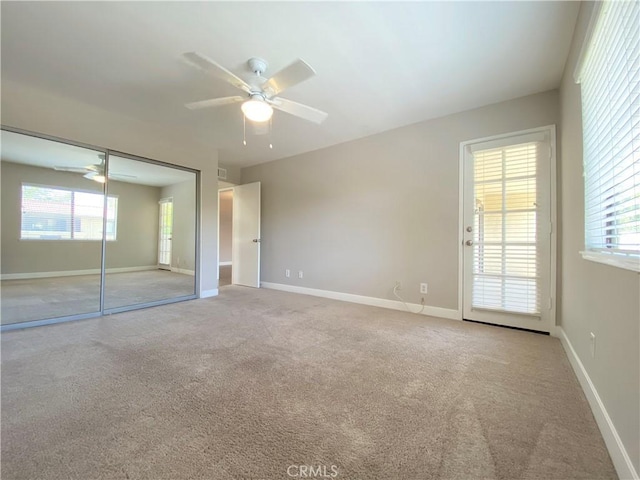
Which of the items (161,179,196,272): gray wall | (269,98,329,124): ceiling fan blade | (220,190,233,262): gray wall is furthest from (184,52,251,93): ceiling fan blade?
(220,190,233,262): gray wall

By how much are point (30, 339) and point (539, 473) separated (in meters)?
3.82

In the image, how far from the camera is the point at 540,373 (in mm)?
1894

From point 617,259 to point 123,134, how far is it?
4.70 metres

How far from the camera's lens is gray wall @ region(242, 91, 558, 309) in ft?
10.4

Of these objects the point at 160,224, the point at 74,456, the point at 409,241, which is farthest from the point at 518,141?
the point at 160,224

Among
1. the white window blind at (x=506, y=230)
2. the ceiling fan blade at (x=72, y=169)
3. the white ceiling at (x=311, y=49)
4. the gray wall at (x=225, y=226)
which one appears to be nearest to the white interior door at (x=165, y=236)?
the ceiling fan blade at (x=72, y=169)

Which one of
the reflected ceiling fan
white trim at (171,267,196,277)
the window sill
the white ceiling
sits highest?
the white ceiling

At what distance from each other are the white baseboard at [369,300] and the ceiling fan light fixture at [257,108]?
9.02 feet

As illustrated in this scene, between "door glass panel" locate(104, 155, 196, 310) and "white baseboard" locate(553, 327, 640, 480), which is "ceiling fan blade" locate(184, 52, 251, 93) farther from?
"white baseboard" locate(553, 327, 640, 480)

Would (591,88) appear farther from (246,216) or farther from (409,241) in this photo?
(246,216)

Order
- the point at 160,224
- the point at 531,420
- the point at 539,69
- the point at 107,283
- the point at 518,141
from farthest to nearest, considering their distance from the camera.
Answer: the point at 160,224, the point at 107,283, the point at 518,141, the point at 539,69, the point at 531,420

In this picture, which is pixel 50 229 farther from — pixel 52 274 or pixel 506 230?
pixel 506 230

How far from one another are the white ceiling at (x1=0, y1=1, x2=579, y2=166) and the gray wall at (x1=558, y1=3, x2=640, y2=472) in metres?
0.39

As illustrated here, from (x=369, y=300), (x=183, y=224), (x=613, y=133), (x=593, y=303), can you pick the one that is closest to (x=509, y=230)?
(x=593, y=303)
